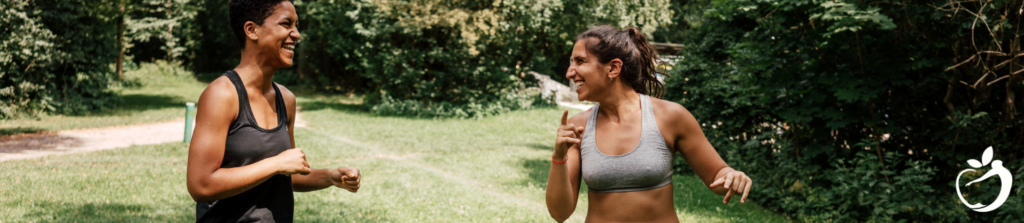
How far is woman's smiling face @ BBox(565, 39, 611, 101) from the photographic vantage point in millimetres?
2592

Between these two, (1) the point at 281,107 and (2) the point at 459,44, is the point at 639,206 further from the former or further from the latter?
(2) the point at 459,44

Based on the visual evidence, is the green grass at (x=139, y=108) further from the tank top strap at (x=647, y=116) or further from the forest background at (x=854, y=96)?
the tank top strap at (x=647, y=116)

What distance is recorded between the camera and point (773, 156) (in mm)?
7883

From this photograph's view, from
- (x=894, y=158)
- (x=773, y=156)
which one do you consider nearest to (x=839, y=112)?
(x=894, y=158)

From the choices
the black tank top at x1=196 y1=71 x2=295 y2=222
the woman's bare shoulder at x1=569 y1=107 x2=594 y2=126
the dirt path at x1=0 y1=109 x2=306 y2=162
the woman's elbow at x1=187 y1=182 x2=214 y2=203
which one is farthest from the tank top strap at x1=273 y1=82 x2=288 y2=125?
the dirt path at x1=0 y1=109 x2=306 y2=162

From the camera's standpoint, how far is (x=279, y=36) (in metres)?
2.39

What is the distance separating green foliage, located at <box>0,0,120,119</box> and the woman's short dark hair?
659 inches

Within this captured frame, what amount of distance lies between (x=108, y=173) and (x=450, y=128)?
9.08 metres

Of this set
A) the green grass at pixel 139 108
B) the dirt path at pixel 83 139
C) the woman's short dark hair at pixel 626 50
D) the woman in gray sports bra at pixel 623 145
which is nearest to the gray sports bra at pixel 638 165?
the woman in gray sports bra at pixel 623 145

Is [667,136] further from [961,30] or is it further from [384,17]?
[384,17]

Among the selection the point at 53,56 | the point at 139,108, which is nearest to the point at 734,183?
the point at 53,56

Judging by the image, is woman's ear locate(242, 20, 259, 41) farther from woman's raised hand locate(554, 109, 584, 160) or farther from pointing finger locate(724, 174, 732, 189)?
pointing finger locate(724, 174, 732, 189)

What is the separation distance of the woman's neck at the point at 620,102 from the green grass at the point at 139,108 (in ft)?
47.9

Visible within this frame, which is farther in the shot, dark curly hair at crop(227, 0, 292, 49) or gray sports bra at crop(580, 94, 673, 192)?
gray sports bra at crop(580, 94, 673, 192)
